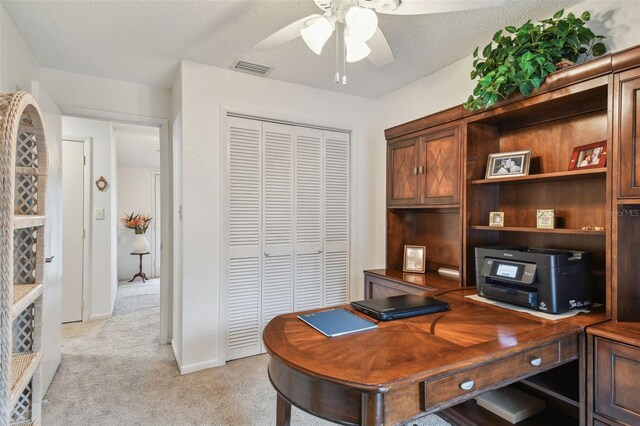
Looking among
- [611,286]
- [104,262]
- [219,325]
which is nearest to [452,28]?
[611,286]

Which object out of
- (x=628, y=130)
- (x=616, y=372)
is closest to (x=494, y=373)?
(x=616, y=372)

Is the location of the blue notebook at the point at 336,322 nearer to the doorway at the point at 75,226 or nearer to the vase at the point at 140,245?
the doorway at the point at 75,226

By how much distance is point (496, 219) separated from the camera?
7.41ft

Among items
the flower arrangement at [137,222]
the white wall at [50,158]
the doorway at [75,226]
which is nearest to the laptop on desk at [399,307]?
the white wall at [50,158]

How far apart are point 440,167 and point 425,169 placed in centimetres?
16

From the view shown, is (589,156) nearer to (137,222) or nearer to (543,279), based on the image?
(543,279)

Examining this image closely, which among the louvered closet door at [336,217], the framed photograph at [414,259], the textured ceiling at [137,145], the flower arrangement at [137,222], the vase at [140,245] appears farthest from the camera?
the flower arrangement at [137,222]

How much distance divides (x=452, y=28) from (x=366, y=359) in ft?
6.96

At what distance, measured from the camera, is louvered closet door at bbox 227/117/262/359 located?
9.51 ft

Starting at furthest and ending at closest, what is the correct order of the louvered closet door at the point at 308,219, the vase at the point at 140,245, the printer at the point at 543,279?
1. the vase at the point at 140,245
2. the louvered closet door at the point at 308,219
3. the printer at the point at 543,279

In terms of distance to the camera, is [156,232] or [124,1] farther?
[156,232]

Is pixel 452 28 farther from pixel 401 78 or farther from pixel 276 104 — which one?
pixel 276 104

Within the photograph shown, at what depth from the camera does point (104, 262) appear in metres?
4.07

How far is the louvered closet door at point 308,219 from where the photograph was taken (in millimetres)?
3227
